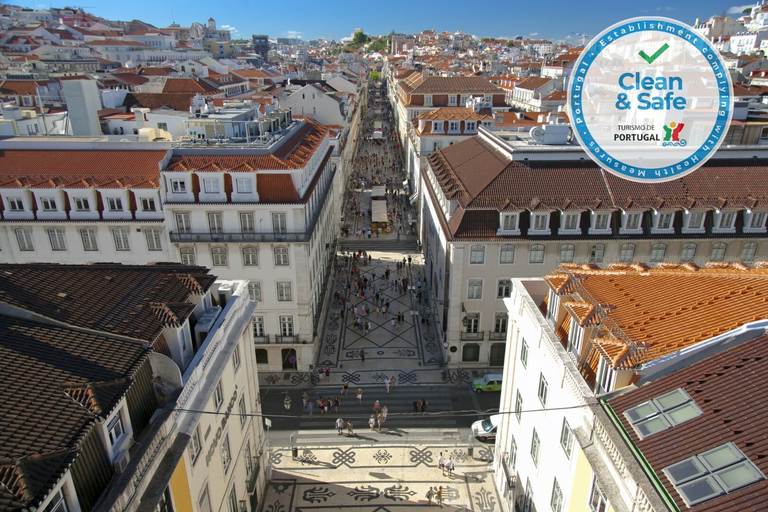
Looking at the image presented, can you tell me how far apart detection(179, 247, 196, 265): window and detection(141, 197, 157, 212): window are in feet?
A: 11.6

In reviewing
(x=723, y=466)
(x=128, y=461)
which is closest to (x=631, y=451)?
(x=723, y=466)

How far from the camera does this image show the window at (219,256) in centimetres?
3778

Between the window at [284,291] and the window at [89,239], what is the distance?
13.7 meters

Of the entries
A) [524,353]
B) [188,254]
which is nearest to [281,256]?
[188,254]

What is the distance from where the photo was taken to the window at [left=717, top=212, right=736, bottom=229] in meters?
37.2

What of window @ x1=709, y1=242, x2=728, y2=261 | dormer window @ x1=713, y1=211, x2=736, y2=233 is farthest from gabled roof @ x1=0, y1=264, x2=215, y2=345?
window @ x1=709, y1=242, x2=728, y2=261

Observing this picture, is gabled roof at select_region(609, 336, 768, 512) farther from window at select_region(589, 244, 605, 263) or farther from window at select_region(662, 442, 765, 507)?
window at select_region(589, 244, 605, 263)

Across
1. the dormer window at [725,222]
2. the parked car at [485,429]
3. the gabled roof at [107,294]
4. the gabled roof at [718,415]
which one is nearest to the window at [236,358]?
the gabled roof at [107,294]

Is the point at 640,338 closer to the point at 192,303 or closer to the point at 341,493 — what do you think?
the point at 192,303

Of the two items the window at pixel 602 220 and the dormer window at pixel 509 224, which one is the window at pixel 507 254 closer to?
the dormer window at pixel 509 224

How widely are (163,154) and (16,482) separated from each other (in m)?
33.0

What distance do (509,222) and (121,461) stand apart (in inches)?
1150

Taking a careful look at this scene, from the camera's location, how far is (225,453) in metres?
22.2

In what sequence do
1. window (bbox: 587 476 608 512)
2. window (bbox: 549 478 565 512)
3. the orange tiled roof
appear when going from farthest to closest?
window (bbox: 549 478 565 512)
the orange tiled roof
window (bbox: 587 476 608 512)
